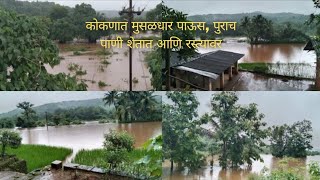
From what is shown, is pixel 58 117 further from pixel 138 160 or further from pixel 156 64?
pixel 156 64

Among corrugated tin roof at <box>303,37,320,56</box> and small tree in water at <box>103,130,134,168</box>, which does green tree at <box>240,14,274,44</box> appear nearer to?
corrugated tin roof at <box>303,37,320,56</box>

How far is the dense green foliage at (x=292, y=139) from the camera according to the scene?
4.43 meters

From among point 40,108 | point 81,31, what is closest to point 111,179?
point 40,108

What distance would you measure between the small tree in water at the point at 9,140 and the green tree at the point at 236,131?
158 centimetres

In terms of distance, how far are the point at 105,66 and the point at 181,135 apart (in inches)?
33.3

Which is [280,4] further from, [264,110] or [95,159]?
[95,159]

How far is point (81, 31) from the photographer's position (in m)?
4.43

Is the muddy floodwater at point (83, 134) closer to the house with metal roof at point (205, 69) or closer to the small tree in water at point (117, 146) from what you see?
the small tree in water at point (117, 146)

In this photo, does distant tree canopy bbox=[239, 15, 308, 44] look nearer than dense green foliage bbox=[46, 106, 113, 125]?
Yes

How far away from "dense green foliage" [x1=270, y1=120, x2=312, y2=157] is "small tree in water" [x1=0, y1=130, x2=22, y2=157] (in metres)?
2.10

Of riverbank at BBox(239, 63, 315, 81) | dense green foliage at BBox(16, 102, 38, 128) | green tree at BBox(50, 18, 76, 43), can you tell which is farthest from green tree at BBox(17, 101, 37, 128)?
riverbank at BBox(239, 63, 315, 81)

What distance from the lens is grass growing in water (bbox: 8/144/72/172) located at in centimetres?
452

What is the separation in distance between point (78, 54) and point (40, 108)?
547 mm

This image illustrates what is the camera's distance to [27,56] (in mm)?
4430
